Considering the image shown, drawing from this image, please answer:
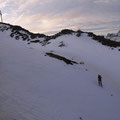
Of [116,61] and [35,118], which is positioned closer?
[35,118]

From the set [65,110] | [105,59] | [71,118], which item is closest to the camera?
[71,118]

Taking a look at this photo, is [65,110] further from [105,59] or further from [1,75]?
[105,59]

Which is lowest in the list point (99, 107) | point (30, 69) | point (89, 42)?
point (99, 107)

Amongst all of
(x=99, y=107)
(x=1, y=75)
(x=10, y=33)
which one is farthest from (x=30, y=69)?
(x=10, y=33)

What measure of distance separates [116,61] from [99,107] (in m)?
15.0

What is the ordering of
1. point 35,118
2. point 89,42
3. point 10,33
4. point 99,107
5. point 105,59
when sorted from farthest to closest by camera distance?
point 10,33
point 89,42
point 105,59
point 99,107
point 35,118

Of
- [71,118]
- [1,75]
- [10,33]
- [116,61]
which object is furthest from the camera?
[10,33]

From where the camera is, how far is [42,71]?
16.1 metres

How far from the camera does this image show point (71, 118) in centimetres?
908

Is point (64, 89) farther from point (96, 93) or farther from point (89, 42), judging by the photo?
point (89, 42)

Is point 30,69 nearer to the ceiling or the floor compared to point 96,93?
nearer to the ceiling

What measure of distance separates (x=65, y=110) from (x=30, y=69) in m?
7.42

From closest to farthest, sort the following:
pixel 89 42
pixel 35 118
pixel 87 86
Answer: pixel 35 118 < pixel 87 86 < pixel 89 42

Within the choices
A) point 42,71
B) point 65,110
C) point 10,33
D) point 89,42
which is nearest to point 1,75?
point 42,71
